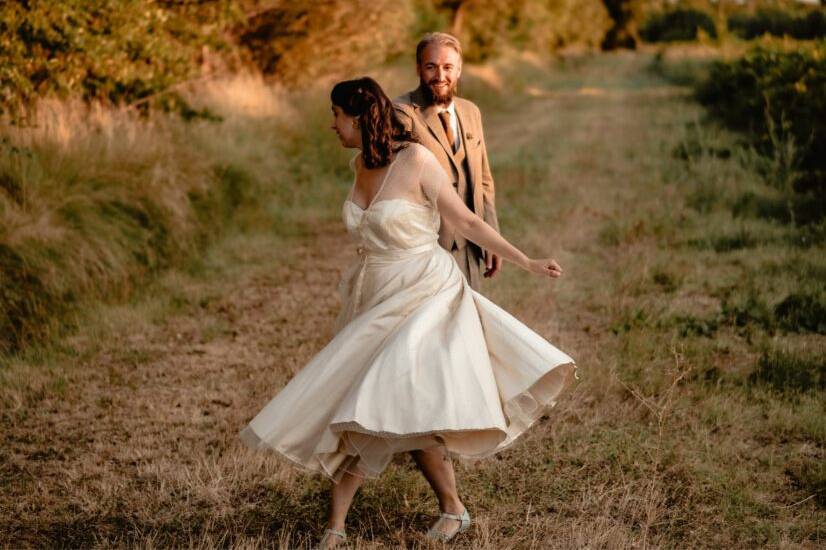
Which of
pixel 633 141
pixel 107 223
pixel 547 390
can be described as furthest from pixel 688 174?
pixel 547 390

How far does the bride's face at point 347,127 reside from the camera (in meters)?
3.65

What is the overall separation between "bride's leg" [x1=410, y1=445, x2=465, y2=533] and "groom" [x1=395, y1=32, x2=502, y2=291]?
121 cm

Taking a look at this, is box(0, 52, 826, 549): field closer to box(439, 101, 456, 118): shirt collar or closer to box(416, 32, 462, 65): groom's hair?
box(439, 101, 456, 118): shirt collar

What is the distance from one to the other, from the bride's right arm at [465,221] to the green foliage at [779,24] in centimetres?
1309

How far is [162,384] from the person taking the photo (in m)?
5.81

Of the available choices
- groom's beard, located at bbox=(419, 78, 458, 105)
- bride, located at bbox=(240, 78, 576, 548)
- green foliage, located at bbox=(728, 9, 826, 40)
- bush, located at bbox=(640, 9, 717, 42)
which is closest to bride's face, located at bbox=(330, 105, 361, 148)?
bride, located at bbox=(240, 78, 576, 548)

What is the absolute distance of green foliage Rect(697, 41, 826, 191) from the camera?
1130 cm

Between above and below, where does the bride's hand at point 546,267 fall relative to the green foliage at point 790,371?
above

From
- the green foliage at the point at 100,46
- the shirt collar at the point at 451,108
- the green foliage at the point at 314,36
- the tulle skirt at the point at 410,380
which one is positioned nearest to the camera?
the tulle skirt at the point at 410,380

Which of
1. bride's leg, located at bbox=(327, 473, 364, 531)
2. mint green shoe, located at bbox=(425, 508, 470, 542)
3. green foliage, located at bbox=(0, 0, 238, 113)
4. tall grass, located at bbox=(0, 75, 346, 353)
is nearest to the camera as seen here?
bride's leg, located at bbox=(327, 473, 364, 531)

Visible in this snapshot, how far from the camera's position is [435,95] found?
4598mm

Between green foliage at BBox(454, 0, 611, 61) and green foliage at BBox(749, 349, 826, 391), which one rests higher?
green foliage at BBox(454, 0, 611, 61)
